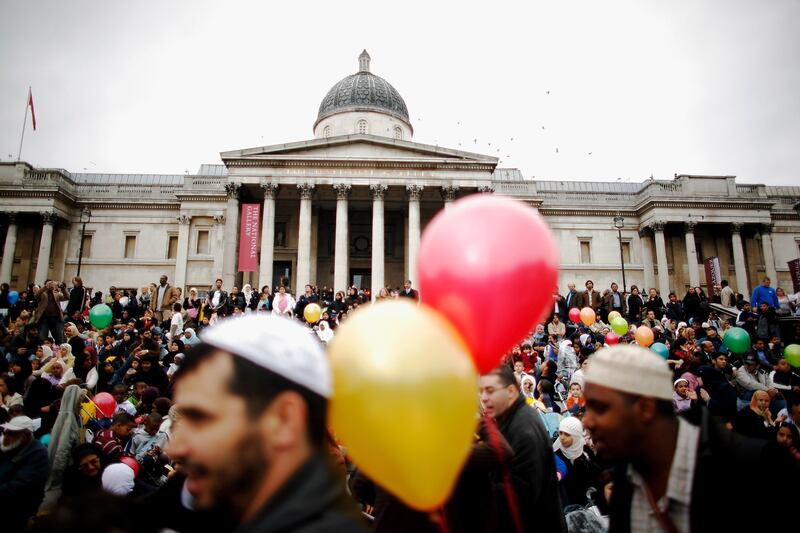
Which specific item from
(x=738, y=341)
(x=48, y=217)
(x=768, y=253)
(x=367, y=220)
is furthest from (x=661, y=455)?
(x=768, y=253)

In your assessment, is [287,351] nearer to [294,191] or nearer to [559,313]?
[559,313]

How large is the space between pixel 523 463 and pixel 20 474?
13.8 ft

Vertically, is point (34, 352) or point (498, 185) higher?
point (498, 185)

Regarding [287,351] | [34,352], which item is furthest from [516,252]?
[34,352]

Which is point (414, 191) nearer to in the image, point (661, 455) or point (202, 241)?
point (202, 241)

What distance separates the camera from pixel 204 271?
3300 cm

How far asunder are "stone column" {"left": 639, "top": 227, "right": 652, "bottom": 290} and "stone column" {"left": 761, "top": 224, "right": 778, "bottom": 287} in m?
7.33

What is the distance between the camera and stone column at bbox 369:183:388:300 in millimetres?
26339

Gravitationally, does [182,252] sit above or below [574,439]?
above

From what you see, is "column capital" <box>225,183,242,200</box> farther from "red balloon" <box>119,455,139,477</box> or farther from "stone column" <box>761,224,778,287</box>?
"stone column" <box>761,224,778,287</box>

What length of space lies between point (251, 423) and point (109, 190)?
39598 millimetres

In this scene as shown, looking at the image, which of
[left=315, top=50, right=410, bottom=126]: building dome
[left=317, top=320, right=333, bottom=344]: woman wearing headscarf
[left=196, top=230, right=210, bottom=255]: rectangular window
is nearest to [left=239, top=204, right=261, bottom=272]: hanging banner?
[left=196, top=230, right=210, bottom=255]: rectangular window

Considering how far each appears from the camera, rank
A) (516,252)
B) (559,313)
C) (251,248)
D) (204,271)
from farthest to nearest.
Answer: (204,271) → (251,248) → (559,313) → (516,252)

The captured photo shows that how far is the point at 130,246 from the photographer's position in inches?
1348
